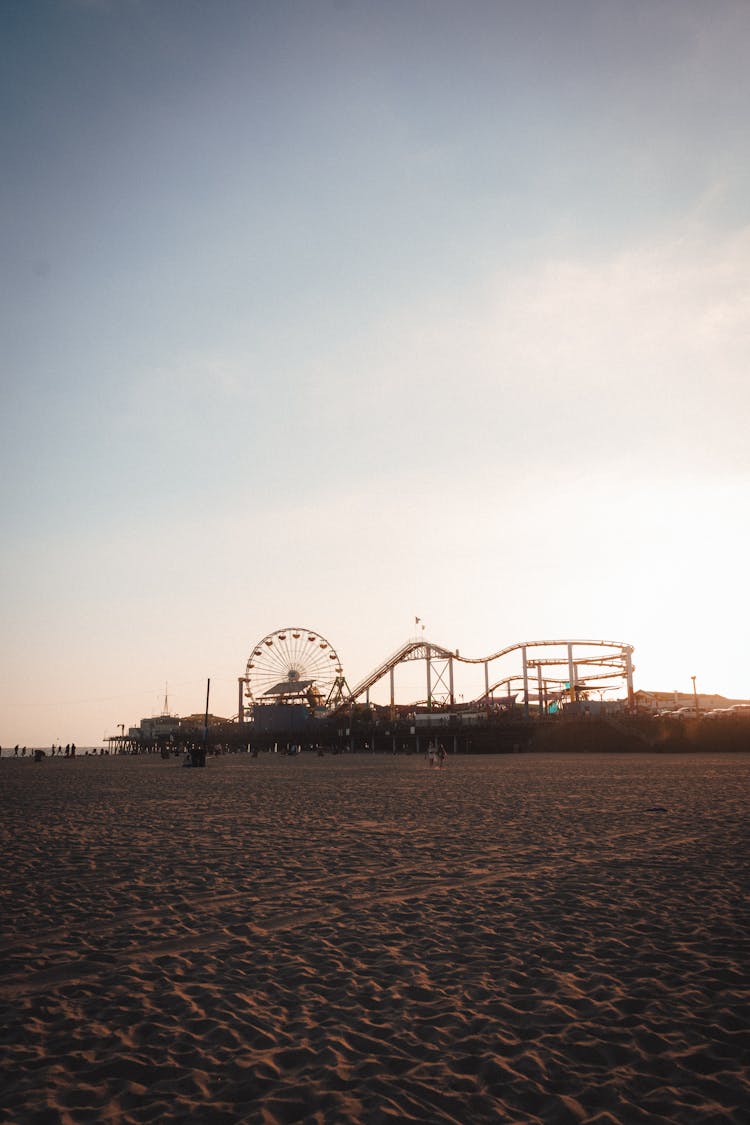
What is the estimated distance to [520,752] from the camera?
6316cm

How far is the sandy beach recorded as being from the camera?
4.93 m

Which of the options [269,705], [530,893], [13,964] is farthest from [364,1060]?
[269,705]

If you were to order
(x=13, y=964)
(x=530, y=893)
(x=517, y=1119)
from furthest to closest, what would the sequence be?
1. (x=530, y=893)
2. (x=13, y=964)
3. (x=517, y=1119)

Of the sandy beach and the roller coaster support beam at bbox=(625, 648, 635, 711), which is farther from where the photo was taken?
the roller coaster support beam at bbox=(625, 648, 635, 711)

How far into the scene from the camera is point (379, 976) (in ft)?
23.7

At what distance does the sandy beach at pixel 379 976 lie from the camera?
16.2 ft

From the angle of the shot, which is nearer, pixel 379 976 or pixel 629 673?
pixel 379 976

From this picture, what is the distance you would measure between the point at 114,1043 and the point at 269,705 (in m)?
90.5

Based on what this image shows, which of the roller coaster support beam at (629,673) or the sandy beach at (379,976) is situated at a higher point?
Answer: the roller coaster support beam at (629,673)

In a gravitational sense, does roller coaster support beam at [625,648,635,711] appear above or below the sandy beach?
above

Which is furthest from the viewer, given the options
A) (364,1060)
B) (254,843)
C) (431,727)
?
(431,727)

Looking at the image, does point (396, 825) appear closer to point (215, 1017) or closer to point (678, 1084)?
point (215, 1017)

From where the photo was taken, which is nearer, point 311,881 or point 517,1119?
point 517,1119

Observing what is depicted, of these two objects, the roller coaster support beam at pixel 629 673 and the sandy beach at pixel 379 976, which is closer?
the sandy beach at pixel 379 976
